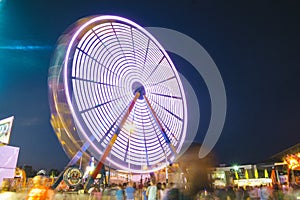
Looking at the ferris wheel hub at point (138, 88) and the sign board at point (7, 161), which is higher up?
the ferris wheel hub at point (138, 88)

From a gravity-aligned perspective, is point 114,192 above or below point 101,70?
below

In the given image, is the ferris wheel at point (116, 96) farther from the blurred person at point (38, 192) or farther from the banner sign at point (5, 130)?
the banner sign at point (5, 130)

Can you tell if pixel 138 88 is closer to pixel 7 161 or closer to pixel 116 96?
pixel 116 96

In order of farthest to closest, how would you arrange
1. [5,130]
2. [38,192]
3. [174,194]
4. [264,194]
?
[5,130], [264,194], [174,194], [38,192]

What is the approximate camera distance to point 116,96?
15008mm

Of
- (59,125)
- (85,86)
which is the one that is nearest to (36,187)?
(59,125)

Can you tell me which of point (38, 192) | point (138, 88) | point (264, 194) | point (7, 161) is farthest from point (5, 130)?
point (264, 194)

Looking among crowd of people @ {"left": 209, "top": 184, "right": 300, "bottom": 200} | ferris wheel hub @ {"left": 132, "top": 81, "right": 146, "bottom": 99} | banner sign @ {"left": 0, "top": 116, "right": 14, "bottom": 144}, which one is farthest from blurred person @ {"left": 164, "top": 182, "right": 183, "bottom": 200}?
banner sign @ {"left": 0, "top": 116, "right": 14, "bottom": 144}

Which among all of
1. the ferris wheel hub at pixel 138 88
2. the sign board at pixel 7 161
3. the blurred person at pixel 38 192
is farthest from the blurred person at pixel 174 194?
the sign board at pixel 7 161

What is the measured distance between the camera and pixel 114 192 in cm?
900

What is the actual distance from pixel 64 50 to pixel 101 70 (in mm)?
2696

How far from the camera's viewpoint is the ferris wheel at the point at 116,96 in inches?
442

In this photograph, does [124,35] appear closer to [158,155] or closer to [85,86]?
[85,86]

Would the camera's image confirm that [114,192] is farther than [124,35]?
No
